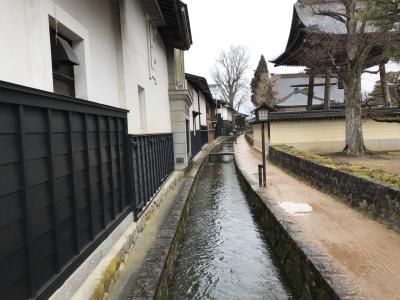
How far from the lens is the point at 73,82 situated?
18.5ft

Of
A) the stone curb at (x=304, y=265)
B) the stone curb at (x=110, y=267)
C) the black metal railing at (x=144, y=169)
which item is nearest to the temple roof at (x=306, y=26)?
the black metal railing at (x=144, y=169)

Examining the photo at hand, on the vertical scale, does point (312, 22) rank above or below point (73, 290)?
above

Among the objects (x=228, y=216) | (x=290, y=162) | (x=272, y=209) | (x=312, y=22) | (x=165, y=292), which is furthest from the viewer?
(x=312, y=22)

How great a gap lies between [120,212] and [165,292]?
4.60ft

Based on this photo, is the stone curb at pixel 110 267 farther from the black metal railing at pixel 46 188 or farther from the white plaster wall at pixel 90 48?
the white plaster wall at pixel 90 48

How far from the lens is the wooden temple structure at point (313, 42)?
16562mm

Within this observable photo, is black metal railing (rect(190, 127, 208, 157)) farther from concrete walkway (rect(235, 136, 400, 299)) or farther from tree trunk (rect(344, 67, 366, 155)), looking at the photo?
concrete walkway (rect(235, 136, 400, 299))

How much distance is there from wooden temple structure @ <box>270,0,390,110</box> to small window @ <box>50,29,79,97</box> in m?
13.2

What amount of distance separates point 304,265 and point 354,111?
13397mm

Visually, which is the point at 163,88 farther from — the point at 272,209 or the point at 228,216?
the point at 272,209

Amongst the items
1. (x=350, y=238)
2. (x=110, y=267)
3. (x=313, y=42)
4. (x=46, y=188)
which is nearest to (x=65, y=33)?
(x=46, y=188)

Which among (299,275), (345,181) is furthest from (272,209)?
(299,275)

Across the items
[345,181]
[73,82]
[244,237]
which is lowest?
[244,237]

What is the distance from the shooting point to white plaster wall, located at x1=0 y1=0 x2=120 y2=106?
372 cm
